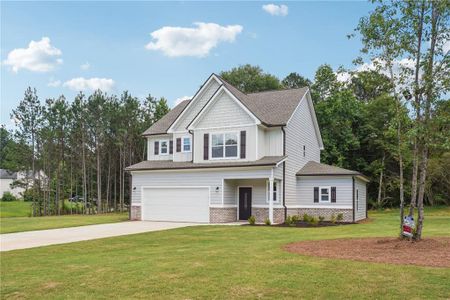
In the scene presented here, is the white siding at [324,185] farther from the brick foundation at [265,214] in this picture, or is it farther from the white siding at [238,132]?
the white siding at [238,132]

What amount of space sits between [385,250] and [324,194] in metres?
14.5

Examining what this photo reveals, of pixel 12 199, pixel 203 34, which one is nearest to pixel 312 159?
pixel 203 34

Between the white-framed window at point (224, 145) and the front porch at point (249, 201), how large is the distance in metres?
1.51

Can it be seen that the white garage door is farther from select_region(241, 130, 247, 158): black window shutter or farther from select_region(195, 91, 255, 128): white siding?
select_region(195, 91, 255, 128): white siding

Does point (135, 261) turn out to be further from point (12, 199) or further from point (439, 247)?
point (12, 199)

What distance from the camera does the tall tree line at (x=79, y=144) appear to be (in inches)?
1561

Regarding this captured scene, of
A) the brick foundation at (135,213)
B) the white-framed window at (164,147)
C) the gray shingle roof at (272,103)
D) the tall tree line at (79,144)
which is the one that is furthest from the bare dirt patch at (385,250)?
the tall tree line at (79,144)

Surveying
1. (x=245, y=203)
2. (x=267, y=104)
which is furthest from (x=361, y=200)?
(x=267, y=104)

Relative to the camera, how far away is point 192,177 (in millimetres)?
24891

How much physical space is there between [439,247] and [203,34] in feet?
66.4

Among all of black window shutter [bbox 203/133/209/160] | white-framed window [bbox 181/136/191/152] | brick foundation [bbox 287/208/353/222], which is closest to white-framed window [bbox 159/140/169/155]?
white-framed window [bbox 181/136/191/152]

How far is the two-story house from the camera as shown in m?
23.8

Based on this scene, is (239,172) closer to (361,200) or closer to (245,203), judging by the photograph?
(245,203)

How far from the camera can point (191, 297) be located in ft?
21.7
